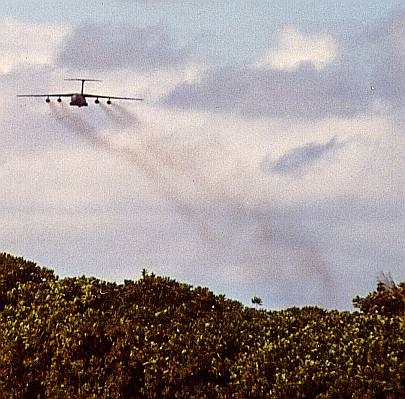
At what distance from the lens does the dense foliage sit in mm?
18406

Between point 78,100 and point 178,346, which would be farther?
point 78,100

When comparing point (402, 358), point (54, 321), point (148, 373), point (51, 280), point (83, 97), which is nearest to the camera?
point (402, 358)

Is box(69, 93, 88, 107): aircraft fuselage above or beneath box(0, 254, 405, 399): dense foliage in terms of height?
above

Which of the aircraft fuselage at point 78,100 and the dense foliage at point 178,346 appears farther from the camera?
the aircraft fuselage at point 78,100

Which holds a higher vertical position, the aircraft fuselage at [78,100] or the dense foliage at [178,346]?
the aircraft fuselage at [78,100]

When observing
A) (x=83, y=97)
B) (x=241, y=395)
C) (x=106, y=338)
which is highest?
(x=83, y=97)

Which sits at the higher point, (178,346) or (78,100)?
(78,100)

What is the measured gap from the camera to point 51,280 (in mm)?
23812

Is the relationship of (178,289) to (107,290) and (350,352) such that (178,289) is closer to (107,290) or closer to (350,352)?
(107,290)

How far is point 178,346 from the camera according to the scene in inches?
781

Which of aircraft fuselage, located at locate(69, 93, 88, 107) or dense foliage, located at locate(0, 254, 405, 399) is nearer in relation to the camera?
dense foliage, located at locate(0, 254, 405, 399)

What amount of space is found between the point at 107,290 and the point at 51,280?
1.73 metres

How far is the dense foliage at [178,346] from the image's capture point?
60.4ft

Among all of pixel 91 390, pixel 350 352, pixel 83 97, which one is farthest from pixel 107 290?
pixel 83 97
